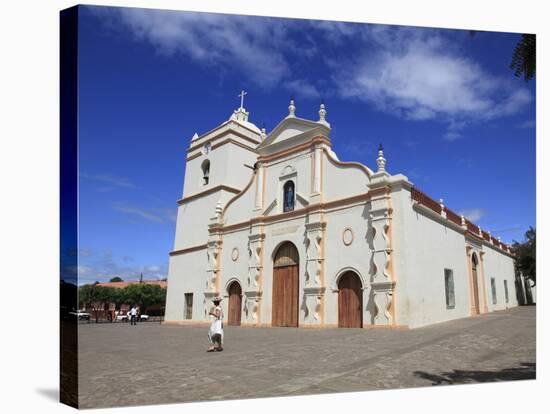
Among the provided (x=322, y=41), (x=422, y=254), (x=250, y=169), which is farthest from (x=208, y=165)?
(x=322, y=41)

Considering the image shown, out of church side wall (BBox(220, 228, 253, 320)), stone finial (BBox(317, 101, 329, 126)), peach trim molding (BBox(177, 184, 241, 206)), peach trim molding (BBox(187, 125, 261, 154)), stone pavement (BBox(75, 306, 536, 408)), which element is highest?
peach trim molding (BBox(187, 125, 261, 154))

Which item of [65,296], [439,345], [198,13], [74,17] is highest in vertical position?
[198,13]

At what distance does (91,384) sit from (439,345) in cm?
575

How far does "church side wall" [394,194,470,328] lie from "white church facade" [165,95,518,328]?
3 centimetres

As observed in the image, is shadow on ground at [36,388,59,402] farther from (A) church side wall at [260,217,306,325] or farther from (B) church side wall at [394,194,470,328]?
(A) church side wall at [260,217,306,325]

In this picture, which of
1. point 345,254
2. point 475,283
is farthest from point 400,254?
point 475,283

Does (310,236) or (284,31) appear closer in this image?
(284,31)

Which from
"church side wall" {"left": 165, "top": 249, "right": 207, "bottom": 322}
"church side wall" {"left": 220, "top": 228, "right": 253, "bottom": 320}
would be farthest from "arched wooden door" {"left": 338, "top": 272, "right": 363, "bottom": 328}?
"church side wall" {"left": 165, "top": 249, "right": 207, "bottom": 322}

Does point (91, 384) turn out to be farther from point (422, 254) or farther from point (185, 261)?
point (185, 261)

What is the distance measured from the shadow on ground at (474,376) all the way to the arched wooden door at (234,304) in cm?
1118

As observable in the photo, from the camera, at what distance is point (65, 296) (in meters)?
5.32

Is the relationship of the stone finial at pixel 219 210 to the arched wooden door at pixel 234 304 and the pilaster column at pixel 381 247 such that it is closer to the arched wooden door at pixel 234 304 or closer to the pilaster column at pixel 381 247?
the arched wooden door at pixel 234 304

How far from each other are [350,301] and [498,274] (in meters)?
8.90

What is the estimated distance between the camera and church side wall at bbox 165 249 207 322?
1906 centimetres
